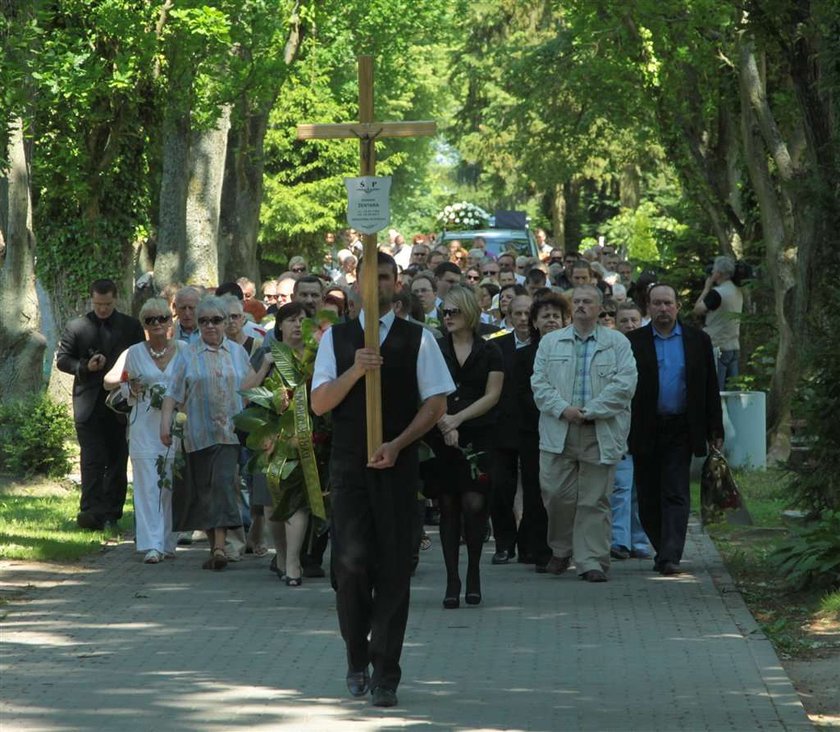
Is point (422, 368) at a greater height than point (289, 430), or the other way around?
point (422, 368)

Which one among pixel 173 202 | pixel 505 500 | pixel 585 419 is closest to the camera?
pixel 585 419

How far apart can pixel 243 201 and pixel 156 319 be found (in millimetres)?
19487

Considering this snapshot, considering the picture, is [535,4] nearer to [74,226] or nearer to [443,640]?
[74,226]

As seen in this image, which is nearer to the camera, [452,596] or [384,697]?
[384,697]

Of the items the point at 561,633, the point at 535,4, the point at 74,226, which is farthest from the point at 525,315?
the point at 535,4

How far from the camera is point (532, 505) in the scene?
44.8 feet

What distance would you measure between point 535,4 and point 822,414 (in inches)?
1753

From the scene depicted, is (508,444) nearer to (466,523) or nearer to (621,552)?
(621,552)

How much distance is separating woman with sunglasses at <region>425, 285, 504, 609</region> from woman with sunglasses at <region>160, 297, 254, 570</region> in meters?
1.75

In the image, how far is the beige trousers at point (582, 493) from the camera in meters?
12.8

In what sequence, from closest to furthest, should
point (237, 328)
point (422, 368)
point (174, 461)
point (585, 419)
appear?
point (422, 368)
point (585, 419)
point (174, 461)
point (237, 328)

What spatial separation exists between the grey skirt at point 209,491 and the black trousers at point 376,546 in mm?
5025

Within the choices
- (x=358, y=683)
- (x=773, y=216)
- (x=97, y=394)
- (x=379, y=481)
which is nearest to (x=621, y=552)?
(x=97, y=394)

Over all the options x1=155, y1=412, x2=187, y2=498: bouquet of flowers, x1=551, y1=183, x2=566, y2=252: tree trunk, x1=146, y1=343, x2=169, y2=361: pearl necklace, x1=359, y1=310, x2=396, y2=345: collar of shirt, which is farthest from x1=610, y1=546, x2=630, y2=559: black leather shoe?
x1=551, y1=183, x2=566, y2=252: tree trunk
